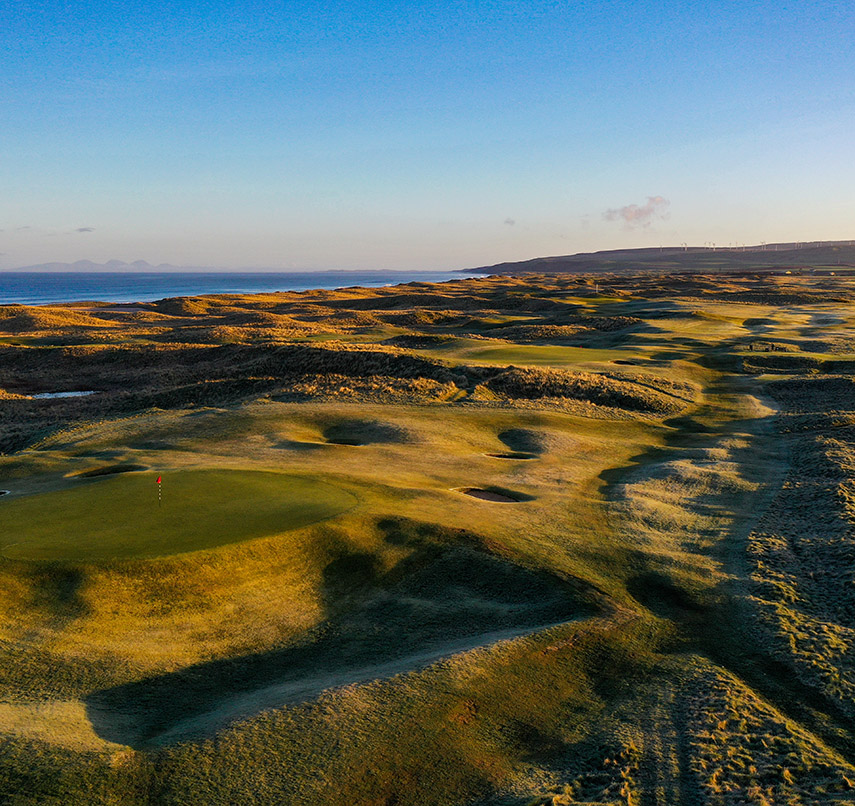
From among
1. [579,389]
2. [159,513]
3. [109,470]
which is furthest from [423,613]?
[579,389]

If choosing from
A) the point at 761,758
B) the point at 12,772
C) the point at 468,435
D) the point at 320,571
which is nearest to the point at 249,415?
the point at 468,435

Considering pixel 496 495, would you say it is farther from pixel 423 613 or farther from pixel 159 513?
pixel 159 513

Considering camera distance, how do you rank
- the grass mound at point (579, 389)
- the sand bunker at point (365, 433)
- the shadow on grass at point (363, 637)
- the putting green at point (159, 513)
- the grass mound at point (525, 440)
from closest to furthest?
the shadow on grass at point (363, 637), the putting green at point (159, 513), the sand bunker at point (365, 433), the grass mound at point (525, 440), the grass mound at point (579, 389)

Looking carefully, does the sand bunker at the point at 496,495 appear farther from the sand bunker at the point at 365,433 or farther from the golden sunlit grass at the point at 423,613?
the sand bunker at the point at 365,433

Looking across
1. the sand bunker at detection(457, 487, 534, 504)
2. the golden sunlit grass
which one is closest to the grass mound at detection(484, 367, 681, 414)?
the golden sunlit grass

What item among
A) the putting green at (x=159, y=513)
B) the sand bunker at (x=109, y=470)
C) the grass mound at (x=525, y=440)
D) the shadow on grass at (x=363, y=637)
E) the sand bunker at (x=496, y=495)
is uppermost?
the putting green at (x=159, y=513)

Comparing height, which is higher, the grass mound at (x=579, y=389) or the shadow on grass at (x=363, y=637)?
the grass mound at (x=579, y=389)

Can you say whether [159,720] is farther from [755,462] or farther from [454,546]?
[755,462]

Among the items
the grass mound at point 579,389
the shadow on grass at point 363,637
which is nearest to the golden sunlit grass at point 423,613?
the shadow on grass at point 363,637
